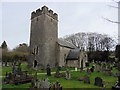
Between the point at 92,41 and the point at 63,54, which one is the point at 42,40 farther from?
the point at 92,41

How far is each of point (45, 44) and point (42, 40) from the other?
0.99 m

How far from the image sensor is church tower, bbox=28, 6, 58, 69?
30609 millimetres

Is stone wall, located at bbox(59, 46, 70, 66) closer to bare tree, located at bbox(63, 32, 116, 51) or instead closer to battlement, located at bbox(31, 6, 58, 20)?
battlement, located at bbox(31, 6, 58, 20)

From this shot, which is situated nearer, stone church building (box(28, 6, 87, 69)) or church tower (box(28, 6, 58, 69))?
church tower (box(28, 6, 58, 69))

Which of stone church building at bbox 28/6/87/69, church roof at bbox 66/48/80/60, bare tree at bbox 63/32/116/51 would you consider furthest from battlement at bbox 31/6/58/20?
bare tree at bbox 63/32/116/51

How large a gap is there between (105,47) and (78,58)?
26.5 meters

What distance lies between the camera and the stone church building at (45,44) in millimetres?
30766

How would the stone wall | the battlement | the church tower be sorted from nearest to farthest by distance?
the church tower → the battlement → the stone wall

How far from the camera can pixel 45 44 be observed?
3102 centimetres

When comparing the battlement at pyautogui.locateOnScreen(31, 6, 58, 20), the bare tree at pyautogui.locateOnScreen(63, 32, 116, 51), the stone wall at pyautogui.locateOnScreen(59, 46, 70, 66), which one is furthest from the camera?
the bare tree at pyautogui.locateOnScreen(63, 32, 116, 51)

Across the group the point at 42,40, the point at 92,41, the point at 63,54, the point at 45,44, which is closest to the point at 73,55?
the point at 63,54

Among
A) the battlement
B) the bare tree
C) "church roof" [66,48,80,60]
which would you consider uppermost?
the battlement

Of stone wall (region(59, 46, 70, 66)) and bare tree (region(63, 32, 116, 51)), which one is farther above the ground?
bare tree (region(63, 32, 116, 51))

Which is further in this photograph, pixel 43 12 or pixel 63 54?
pixel 63 54
